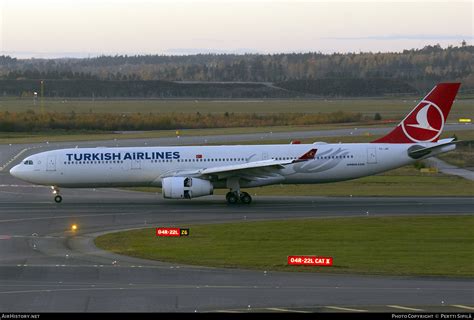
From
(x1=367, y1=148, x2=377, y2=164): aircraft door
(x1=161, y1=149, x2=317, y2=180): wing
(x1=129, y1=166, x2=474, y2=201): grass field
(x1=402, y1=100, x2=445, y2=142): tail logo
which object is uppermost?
(x1=402, y1=100, x2=445, y2=142): tail logo

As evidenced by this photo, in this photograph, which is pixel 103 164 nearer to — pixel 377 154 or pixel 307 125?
pixel 377 154

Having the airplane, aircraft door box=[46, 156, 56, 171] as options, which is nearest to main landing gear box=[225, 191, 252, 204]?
the airplane

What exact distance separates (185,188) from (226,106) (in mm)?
106298

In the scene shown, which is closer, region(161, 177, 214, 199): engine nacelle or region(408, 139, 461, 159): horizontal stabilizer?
region(161, 177, 214, 199): engine nacelle

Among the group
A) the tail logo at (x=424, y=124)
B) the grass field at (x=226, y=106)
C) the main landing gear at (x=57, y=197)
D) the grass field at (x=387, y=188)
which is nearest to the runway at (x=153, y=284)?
the main landing gear at (x=57, y=197)

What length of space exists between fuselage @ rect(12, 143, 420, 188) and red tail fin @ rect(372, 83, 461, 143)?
0.73 metres

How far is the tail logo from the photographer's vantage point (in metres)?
50.1

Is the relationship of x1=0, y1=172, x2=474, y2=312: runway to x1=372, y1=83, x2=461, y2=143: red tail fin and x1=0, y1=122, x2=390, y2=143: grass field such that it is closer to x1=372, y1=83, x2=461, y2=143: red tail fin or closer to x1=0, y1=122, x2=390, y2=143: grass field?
x1=372, y1=83, x2=461, y2=143: red tail fin

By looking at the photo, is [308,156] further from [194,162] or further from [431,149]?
[431,149]

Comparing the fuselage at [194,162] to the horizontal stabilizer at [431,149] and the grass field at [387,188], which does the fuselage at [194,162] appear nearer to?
the horizontal stabilizer at [431,149]

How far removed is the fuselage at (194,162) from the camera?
4875 centimetres

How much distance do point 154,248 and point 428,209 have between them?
1646 cm

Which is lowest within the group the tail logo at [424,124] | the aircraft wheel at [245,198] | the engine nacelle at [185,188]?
the aircraft wheel at [245,198]

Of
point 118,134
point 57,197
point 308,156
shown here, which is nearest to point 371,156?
point 308,156
